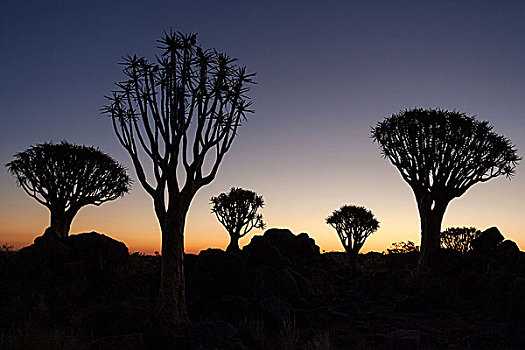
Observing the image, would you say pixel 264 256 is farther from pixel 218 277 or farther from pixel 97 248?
pixel 97 248

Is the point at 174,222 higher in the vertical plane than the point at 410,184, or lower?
lower

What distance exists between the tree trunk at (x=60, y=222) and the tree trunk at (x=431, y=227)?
18.4m

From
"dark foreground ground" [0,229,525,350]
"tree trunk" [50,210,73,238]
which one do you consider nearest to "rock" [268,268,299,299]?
"dark foreground ground" [0,229,525,350]

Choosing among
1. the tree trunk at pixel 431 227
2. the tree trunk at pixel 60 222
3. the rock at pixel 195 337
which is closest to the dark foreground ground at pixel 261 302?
the rock at pixel 195 337

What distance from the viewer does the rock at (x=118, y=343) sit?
270 inches

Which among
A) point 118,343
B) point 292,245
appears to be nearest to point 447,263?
point 292,245

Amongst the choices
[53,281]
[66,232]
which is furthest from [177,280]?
[66,232]

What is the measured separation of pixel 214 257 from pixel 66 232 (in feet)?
43.4

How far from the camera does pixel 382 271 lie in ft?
59.8

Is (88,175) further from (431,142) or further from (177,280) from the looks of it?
(431,142)

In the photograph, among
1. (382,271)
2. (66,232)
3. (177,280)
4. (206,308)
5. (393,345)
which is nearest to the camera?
(393,345)

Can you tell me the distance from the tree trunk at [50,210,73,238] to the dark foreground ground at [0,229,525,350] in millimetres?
7074

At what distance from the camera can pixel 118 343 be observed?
7.04 m

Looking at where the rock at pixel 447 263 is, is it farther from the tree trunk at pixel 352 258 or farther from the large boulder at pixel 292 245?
the tree trunk at pixel 352 258
